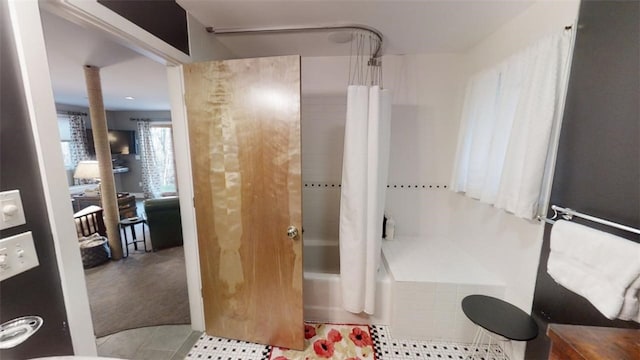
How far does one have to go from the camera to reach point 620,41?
40.1 inches

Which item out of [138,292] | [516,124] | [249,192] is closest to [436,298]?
[516,124]

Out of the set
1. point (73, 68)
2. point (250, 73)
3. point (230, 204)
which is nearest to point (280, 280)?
point (230, 204)

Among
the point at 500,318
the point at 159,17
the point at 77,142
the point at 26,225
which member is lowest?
the point at 500,318

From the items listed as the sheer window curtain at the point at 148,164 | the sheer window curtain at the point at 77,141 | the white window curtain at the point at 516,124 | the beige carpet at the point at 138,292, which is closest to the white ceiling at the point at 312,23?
the white window curtain at the point at 516,124

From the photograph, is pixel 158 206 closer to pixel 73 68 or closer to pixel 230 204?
pixel 73 68

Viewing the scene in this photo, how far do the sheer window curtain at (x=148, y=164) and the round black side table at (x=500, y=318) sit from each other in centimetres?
734

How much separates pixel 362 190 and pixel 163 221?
298 centimetres

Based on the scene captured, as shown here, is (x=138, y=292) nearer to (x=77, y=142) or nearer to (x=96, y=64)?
(x=96, y=64)

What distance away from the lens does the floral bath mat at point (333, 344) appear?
1.64m

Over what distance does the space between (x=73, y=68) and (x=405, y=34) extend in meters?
3.64

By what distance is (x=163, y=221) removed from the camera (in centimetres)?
329

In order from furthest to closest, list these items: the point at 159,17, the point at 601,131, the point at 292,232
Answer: the point at 292,232
the point at 159,17
the point at 601,131

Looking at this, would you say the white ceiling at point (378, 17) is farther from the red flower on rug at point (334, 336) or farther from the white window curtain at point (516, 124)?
the red flower on rug at point (334, 336)

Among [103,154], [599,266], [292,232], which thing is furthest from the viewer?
[103,154]
